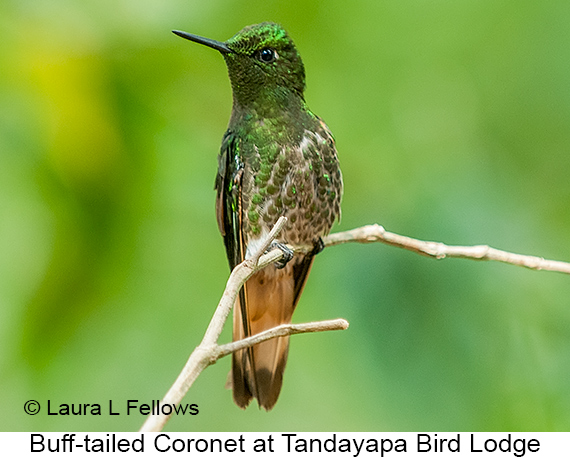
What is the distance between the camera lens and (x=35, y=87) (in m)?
1.83

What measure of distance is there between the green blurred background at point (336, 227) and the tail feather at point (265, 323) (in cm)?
23

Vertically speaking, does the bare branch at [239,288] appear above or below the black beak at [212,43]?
below

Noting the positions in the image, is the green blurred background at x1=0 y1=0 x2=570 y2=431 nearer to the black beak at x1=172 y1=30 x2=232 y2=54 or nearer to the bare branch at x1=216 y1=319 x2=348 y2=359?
the black beak at x1=172 y1=30 x2=232 y2=54

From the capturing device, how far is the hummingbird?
1525mm

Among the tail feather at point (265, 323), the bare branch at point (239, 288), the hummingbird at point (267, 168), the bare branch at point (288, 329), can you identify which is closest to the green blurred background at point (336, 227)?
the tail feather at point (265, 323)

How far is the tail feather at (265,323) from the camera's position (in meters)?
1.66

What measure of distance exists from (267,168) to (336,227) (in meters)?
0.55

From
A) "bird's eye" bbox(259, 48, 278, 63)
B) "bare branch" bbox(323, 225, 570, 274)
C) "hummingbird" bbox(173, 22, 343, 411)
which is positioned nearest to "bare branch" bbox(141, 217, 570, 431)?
"bare branch" bbox(323, 225, 570, 274)

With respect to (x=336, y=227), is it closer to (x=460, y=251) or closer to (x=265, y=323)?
(x=265, y=323)

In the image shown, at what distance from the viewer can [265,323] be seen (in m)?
1.81

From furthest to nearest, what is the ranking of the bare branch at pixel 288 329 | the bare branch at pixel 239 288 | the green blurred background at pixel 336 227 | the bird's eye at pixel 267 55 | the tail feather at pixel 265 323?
the green blurred background at pixel 336 227, the tail feather at pixel 265 323, the bird's eye at pixel 267 55, the bare branch at pixel 288 329, the bare branch at pixel 239 288

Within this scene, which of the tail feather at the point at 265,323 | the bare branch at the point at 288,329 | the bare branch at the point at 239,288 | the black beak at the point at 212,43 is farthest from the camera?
the tail feather at the point at 265,323

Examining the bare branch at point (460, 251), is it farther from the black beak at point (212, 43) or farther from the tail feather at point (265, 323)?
the black beak at point (212, 43)

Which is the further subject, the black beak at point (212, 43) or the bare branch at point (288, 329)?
the black beak at point (212, 43)
